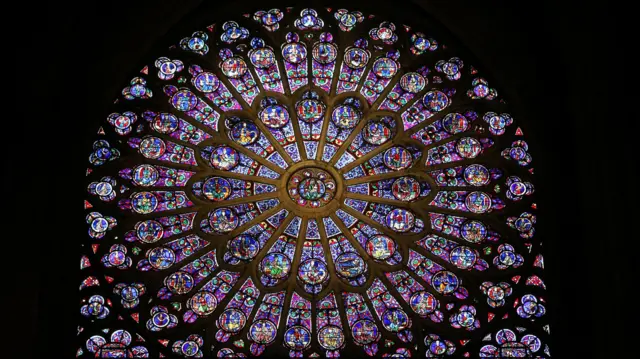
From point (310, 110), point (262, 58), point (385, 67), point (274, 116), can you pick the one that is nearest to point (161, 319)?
point (274, 116)

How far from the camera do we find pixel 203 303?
523 inches

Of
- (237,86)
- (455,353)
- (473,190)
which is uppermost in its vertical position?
(237,86)

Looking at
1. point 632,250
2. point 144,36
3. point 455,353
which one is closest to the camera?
point 632,250

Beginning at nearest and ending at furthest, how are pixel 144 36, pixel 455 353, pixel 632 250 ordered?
pixel 632 250
pixel 455 353
pixel 144 36

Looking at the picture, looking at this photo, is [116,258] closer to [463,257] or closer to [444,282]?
[444,282]

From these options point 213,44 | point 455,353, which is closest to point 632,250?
point 455,353

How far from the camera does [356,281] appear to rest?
13406 millimetres

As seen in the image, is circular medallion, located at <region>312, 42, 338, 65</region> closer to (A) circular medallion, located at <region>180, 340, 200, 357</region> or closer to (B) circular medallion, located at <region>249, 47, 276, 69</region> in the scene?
(B) circular medallion, located at <region>249, 47, 276, 69</region>

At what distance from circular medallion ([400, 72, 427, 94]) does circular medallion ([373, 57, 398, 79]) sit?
0.47ft

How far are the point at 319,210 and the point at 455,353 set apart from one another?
214 cm

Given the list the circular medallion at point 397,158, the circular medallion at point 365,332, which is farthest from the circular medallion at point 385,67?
the circular medallion at point 365,332

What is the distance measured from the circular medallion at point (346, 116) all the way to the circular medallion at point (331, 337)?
230cm

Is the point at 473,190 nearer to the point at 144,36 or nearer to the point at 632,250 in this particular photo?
the point at 632,250

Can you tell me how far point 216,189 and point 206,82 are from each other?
1.33 meters
